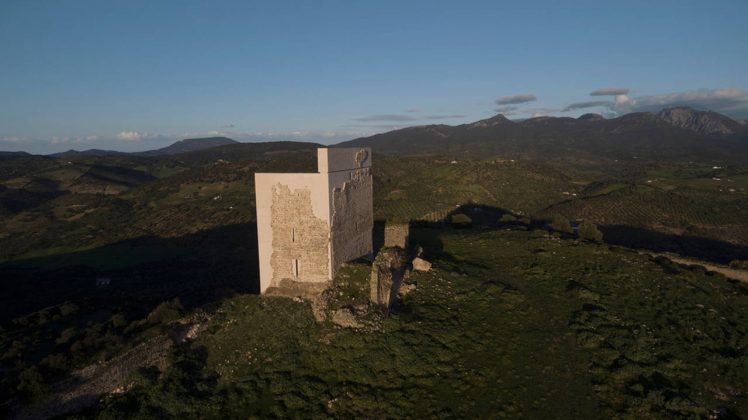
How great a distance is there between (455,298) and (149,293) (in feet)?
158

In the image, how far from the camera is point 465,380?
39.6 feet

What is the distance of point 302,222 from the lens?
16.9 metres

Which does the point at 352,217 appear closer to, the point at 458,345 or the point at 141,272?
the point at 458,345

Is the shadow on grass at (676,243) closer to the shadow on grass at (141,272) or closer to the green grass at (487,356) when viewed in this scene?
the green grass at (487,356)

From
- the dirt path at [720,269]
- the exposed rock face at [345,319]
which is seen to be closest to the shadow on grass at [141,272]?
the exposed rock face at [345,319]

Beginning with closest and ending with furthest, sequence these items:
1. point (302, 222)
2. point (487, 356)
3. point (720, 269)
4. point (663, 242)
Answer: point (487, 356) < point (302, 222) < point (720, 269) < point (663, 242)

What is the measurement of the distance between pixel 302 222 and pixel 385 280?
4107 mm

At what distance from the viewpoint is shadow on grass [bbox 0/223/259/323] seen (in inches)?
1992

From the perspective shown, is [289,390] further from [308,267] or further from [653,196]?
[653,196]

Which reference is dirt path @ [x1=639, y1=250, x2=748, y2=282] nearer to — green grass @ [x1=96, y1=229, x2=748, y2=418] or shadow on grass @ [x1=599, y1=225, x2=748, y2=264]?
green grass @ [x1=96, y1=229, x2=748, y2=418]

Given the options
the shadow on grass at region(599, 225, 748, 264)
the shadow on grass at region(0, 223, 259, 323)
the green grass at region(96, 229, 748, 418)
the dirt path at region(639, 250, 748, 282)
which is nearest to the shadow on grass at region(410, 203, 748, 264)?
the shadow on grass at region(599, 225, 748, 264)

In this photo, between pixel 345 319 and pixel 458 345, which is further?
pixel 345 319

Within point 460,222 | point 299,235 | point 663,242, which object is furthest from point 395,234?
point 663,242

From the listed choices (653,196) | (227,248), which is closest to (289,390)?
(227,248)
